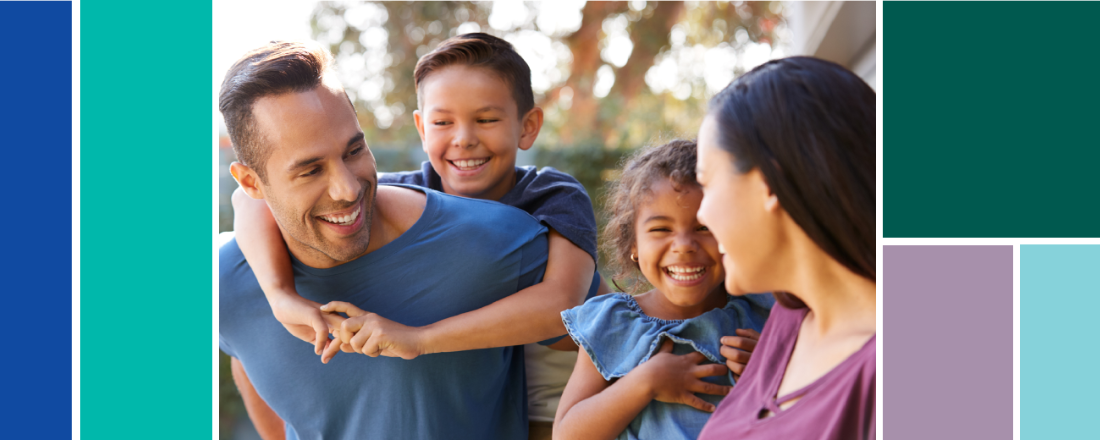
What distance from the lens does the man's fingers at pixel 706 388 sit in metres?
1.47

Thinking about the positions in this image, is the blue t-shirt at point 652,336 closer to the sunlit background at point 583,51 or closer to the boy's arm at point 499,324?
the boy's arm at point 499,324

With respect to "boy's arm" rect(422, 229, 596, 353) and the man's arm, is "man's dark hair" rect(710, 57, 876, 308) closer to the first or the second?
"boy's arm" rect(422, 229, 596, 353)

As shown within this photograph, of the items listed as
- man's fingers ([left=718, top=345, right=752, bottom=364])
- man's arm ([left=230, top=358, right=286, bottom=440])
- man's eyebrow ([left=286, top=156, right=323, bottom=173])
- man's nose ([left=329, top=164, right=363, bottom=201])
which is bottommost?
man's arm ([left=230, top=358, right=286, bottom=440])

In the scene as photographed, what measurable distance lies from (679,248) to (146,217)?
121cm

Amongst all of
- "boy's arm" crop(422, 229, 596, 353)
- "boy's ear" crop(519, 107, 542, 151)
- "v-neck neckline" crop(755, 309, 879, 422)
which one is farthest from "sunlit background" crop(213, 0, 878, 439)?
"v-neck neckline" crop(755, 309, 879, 422)

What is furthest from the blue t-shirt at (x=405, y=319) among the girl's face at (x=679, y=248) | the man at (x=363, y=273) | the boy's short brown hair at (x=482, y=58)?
the boy's short brown hair at (x=482, y=58)

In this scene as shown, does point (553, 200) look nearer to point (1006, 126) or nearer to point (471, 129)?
point (471, 129)

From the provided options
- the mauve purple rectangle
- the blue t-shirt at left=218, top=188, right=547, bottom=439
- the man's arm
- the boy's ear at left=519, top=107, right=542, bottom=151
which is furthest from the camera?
the boy's ear at left=519, top=107, right=542, bottom=151

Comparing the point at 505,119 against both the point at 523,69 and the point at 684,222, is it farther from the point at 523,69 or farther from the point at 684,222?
the point at 684,222

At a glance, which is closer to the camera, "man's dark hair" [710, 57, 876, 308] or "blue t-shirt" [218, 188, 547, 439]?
"man's dark hair" [710, 57, 876, 308]

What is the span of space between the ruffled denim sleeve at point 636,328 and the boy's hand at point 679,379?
5cm

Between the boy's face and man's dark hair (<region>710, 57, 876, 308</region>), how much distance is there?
3.80 feet

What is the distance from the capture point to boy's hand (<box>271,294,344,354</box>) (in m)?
1.51

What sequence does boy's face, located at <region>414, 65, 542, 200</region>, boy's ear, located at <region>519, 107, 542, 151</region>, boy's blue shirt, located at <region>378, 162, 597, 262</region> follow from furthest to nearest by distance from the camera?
boy's ear, located at <region>519, 107, 542, 151</region> → boy's face, located at <region>414, 65, 542, 200</region> → boy's blue shirt, located at <region>378, 162, 597, 262</region>
